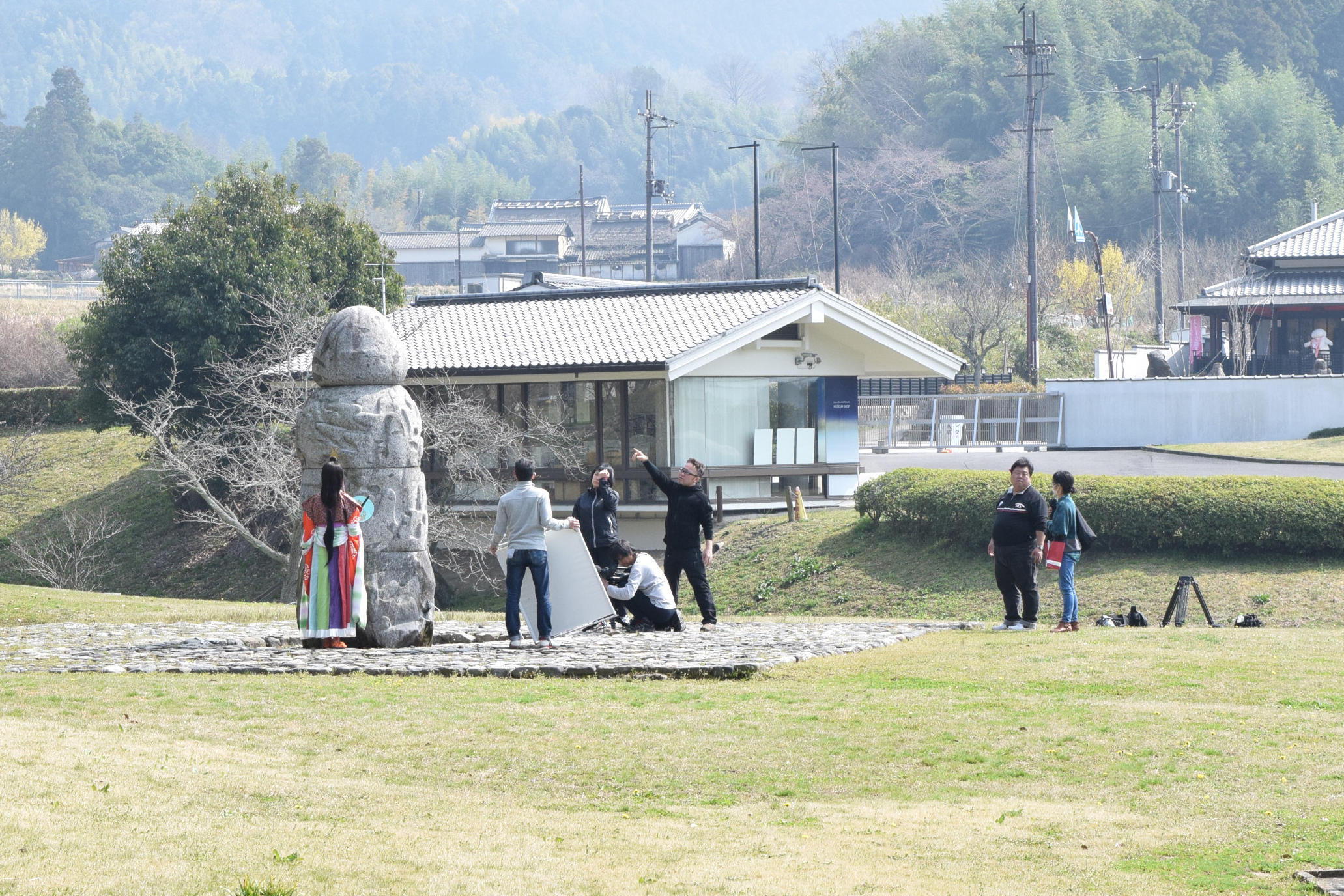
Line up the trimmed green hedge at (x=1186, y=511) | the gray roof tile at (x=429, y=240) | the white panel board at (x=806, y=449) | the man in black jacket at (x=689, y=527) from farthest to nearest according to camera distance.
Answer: the gray roof tile at (x=429, y=240)
the white panel board at (x=806, y=449)
the trimmed green hedge at (x=1186, y=511)
the man in black jacket at (x=689, y=527)

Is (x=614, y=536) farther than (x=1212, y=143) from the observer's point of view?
No

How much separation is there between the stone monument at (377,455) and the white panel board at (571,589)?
Result: 0.95m

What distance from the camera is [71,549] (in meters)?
34.8

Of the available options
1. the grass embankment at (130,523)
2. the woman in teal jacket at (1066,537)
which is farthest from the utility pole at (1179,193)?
the woman in teal jacket at (1066,537)

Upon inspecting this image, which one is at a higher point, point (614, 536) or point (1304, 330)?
point (1304, 330)

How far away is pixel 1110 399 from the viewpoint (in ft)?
132

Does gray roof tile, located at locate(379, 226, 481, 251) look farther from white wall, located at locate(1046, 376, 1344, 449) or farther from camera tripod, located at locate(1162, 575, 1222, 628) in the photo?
camera tripod, located at locate(1162, 575, 1222, 628)

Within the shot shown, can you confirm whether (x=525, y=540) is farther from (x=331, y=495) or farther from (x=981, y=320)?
(x=981, y=320)

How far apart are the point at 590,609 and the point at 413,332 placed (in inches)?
610

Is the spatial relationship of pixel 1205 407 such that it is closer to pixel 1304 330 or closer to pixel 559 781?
pixel 1304 330

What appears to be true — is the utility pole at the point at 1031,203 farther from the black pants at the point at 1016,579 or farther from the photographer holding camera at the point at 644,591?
the photographer holding camera at the point at 644,591

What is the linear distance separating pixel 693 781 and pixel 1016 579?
24.1 feet

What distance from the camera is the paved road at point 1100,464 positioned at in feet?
96.9

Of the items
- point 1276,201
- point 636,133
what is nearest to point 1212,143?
point 1276,201
